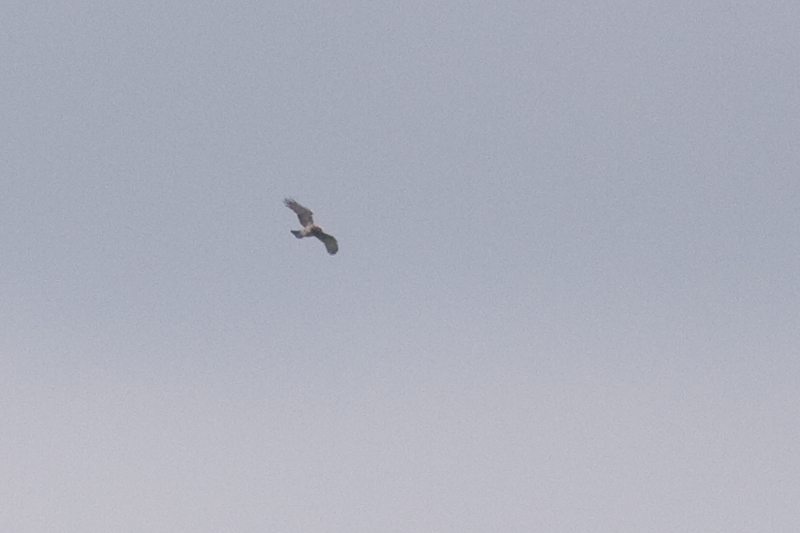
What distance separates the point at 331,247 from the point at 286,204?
12.9 feet

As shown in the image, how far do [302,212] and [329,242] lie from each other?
2.69 metres

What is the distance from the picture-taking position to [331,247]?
16838 centimetres

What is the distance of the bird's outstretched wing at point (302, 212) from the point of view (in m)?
167

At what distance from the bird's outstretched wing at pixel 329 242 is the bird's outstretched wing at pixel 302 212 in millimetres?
1019

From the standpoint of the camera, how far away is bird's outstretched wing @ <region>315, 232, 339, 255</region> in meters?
167

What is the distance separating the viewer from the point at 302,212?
547ft

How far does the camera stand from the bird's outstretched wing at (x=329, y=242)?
167250mm

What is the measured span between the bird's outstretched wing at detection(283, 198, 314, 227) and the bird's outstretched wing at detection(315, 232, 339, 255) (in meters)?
1.02

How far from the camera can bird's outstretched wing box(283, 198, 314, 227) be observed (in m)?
167

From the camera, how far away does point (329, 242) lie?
551 ft

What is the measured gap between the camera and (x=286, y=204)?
6590 inches
